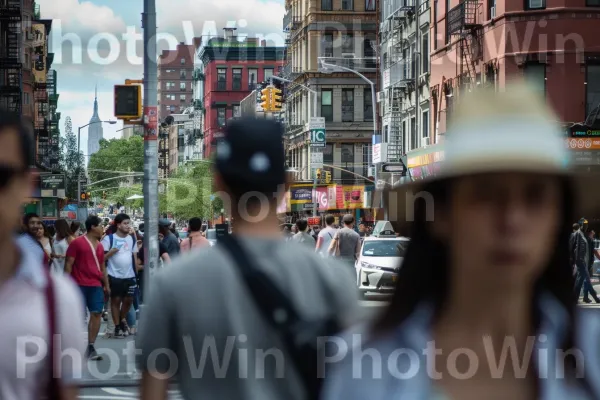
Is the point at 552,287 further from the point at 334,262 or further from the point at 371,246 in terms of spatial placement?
the point at 371,246

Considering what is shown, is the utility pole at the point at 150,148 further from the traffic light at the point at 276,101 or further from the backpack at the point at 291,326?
the traffic light at the point at 276,101

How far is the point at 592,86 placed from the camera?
3522cm

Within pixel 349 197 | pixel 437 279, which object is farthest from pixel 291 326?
pixel 349 197

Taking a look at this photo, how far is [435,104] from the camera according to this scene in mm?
45500

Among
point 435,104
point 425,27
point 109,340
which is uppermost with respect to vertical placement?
point 425,27

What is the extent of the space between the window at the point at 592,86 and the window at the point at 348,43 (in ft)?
132

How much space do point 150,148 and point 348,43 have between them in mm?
59254

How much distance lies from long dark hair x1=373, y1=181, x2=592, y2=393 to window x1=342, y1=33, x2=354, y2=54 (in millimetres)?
73120

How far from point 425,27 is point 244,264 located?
149ft

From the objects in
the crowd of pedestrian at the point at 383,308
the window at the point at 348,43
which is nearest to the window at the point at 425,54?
the window at the point at 348,43

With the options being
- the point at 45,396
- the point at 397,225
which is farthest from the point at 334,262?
the point at 397,225

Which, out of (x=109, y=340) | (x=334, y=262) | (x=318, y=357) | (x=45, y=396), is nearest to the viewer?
(x=45, y=396)

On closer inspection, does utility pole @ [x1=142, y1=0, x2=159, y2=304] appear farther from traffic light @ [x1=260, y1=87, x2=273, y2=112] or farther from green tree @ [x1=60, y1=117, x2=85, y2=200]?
green tree @ [x1=60, y1=117, x2=85, y2=200]

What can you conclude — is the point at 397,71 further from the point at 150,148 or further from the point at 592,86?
the point at 150,148
